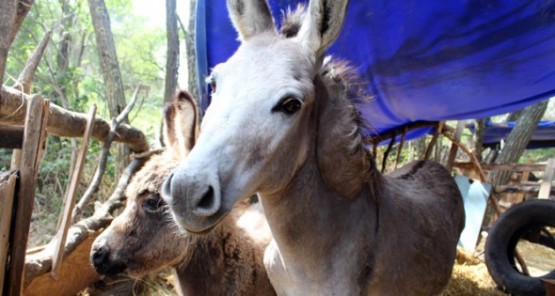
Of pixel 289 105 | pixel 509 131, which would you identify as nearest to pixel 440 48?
pixel 289 105

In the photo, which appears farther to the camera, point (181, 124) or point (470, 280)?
point (470, 280)

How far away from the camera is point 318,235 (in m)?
1.94

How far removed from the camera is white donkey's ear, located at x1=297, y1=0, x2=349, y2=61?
168 centimetres

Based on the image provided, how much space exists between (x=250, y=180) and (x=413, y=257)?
1.36 meters

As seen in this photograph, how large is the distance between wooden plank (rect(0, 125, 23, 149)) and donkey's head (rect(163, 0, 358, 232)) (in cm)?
114

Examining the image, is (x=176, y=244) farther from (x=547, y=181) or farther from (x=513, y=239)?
(x=547, y=181)

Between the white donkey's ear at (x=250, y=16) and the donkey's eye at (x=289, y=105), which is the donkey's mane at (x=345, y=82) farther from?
the donkey's eye at (x=289, y=105)

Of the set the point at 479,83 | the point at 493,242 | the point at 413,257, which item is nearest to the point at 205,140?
the point at 413,257

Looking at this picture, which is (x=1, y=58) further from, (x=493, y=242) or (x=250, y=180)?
(x=493, y=242)

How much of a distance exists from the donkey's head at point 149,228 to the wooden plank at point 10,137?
2.53 ft

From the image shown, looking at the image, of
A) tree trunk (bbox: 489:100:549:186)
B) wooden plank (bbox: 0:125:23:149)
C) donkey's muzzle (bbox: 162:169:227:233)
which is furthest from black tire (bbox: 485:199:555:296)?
wooden plank (bbox: 0:125:23:149)

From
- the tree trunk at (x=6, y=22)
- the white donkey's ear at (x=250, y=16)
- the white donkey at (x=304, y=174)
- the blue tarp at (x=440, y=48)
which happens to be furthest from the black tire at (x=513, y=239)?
the tree trunk at (x=6, y=22)

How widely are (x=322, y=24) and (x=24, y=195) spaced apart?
68.0 inches

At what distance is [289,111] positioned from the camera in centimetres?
158
